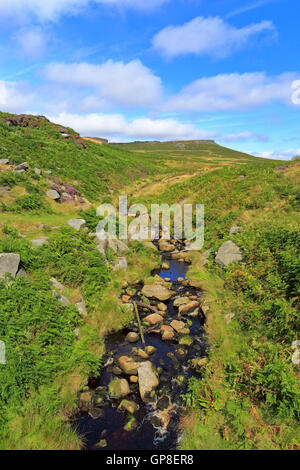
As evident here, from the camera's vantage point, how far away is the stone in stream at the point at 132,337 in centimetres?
1066

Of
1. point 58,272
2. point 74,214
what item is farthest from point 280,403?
point 74,214

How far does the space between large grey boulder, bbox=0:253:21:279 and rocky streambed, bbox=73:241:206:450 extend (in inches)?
215

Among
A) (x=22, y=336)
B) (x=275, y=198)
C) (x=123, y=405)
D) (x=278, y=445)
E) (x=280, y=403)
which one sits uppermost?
(x=275, y=198)

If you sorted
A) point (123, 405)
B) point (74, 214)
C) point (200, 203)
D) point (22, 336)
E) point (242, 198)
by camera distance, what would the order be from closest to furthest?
point (123, 405)
point (22, 336)
point (74, 214)
point (242, 198)
point (200, 203)

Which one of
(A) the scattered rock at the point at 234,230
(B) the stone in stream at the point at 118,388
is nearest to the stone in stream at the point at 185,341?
(B) the stone in stream at the point at 118,388

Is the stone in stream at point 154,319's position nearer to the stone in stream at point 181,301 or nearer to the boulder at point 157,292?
the stone in stream at point 181,301

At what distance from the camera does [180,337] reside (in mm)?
10930

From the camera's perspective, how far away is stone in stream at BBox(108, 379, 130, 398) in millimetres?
8102

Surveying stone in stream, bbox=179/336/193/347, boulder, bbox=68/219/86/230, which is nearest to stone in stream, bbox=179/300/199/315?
stone in stream, bbox=179/336/193/347

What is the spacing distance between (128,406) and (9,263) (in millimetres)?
7675

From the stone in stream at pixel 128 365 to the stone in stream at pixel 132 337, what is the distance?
1.19m

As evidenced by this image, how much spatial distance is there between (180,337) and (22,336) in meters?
6.83

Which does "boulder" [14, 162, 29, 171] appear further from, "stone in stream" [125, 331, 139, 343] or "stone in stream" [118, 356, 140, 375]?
"stone in stream" [118, 356, 140, 375]

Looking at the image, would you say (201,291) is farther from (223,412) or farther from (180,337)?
(223,412)
